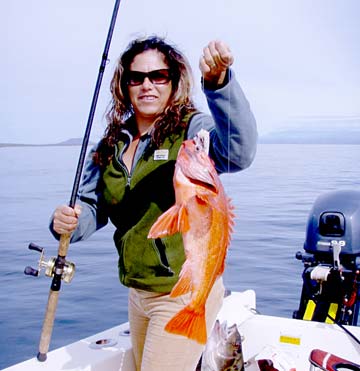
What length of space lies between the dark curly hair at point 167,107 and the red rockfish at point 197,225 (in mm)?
660

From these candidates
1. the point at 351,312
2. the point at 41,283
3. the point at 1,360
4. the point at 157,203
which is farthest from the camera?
the point at 41,283

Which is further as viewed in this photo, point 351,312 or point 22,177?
point 22,177

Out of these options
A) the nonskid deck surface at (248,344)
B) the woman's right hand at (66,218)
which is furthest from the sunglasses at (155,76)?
the nonskid deck surface at (248,344)

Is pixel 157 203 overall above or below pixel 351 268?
above

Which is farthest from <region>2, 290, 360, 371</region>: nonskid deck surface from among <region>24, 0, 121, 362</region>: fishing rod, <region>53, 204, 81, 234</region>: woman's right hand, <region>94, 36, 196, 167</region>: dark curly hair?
<region>94, 36, 196, 167</region>: dark curly hair

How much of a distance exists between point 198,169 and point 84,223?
3.45 feet

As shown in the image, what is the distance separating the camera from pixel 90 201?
2.51 metres

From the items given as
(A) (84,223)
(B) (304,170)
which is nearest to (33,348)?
(A) (84,223)

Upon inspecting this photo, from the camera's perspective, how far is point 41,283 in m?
8.99

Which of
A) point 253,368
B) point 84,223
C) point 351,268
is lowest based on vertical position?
point 253,368

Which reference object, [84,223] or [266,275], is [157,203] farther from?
[266,275]

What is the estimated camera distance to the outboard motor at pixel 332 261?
367 cm

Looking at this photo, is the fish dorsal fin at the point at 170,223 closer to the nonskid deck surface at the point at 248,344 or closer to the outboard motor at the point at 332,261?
the nonskid deck surface at the point at 248,344

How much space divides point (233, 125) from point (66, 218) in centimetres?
78
